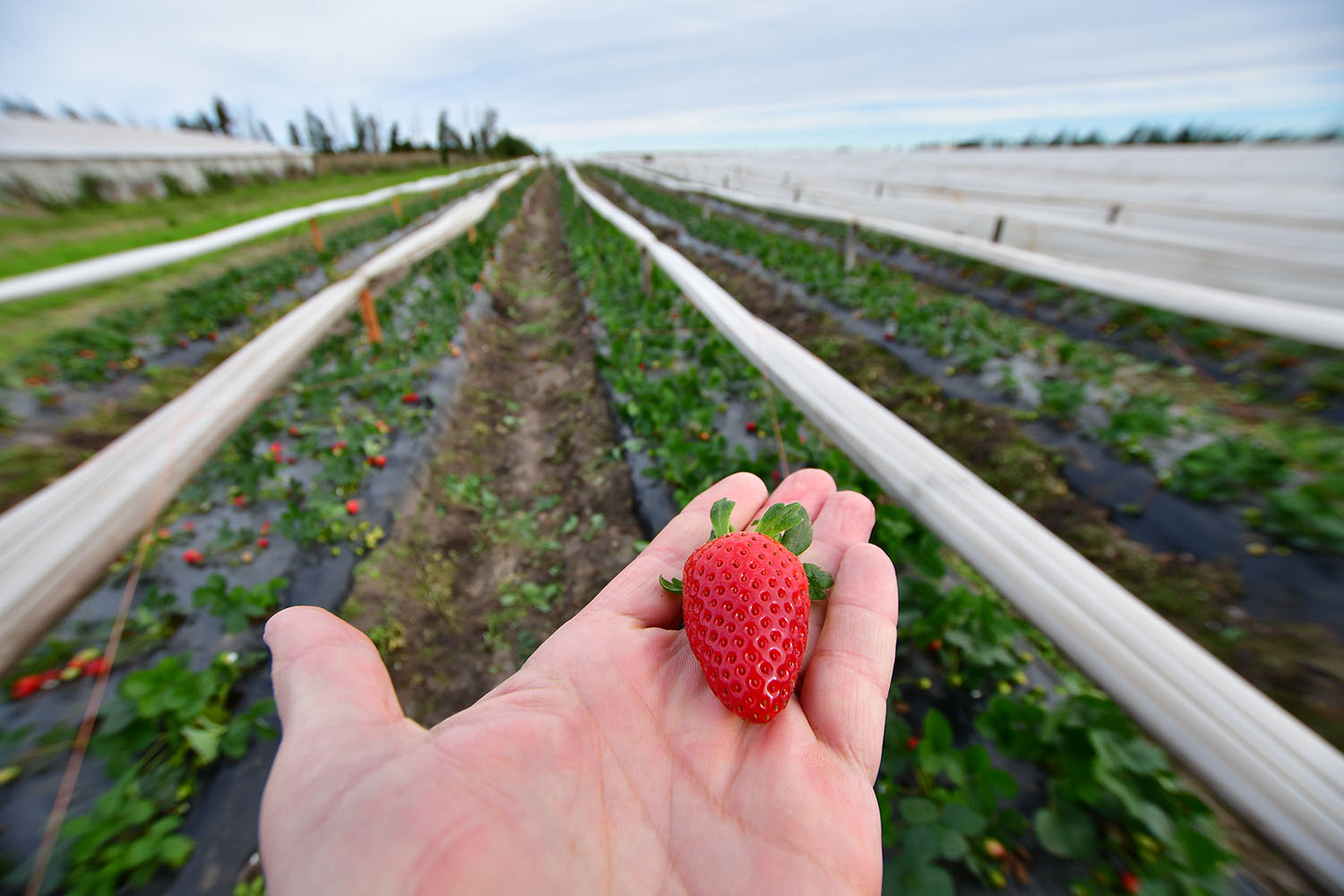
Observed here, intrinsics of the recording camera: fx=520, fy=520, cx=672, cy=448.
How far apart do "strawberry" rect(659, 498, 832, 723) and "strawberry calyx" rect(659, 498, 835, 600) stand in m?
0.07

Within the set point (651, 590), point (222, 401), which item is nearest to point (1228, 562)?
point (651, 590)

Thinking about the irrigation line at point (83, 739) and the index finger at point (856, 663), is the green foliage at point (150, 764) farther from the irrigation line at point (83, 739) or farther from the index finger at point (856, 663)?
the index finger at point (856, 663)

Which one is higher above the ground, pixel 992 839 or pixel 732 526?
pixel 732 526

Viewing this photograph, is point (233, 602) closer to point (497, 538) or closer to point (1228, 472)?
point (497, 538)

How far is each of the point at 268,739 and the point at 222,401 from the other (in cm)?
177

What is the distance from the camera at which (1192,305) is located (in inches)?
156

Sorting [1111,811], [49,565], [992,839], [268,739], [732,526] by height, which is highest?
[732,526]

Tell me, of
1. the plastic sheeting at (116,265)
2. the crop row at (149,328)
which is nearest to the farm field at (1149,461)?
the plastic sheeting at (116,265)

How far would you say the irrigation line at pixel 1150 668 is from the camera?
94 centimetres

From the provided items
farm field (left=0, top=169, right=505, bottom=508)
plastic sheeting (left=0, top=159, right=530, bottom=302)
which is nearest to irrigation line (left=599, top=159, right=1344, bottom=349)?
farm field (left=0, top=169, right=505, bottom=508)

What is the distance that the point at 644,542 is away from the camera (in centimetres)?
308

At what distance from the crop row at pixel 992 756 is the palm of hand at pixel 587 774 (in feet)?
2.03

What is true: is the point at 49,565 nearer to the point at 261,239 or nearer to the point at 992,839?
the point at 992,839

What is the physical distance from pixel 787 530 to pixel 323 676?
108 centimetres
